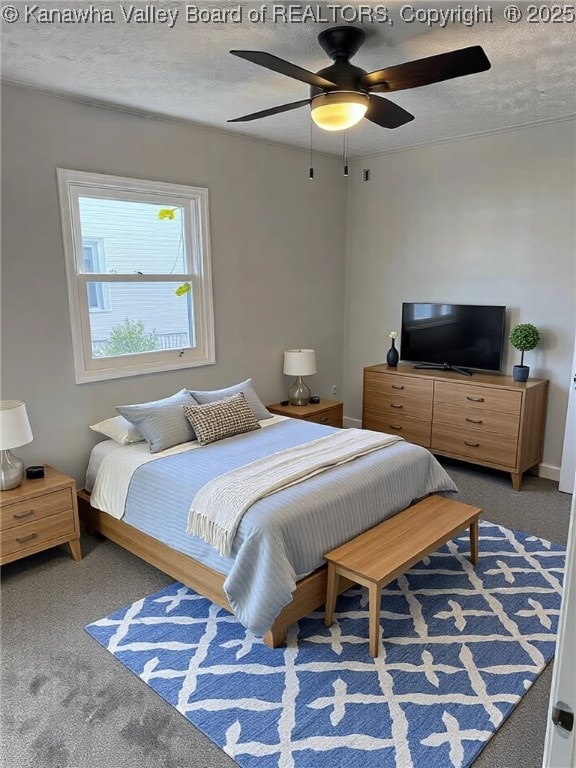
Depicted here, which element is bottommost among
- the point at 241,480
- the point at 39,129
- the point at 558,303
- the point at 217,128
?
the point at 241,480

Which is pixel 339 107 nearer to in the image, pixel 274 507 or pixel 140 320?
pixel 274 507

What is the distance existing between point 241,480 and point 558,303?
296 cm

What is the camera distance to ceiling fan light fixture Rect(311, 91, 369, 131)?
7.72 feet

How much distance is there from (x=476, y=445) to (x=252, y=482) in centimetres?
233

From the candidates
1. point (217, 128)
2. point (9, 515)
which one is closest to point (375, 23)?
point (217, 128)

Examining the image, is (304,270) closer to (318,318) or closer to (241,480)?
(318,318)

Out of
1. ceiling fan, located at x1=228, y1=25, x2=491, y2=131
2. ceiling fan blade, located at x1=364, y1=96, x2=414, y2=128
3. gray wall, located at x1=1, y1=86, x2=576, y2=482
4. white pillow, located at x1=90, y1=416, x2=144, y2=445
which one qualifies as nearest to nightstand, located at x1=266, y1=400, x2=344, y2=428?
gray wall, located at x1=1, y1=86, x2=576, y2=482

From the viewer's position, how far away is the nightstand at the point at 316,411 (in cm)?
455

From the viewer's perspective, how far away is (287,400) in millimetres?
4969

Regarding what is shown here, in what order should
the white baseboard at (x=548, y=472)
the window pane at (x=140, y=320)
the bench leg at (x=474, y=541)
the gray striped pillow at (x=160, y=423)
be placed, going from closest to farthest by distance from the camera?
the bench leg at (x=474, y=541) < the gray striped pillow at (x=160, y=423) < the window pane at (x=140, y=320) < the white baseboard at (x=548, y=472)

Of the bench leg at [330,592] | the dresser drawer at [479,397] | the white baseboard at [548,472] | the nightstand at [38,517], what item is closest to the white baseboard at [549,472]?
the white baseboard at [548,472]

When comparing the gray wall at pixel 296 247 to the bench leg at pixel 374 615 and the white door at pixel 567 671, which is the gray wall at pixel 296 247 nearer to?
the bench leg at pixel 374 615

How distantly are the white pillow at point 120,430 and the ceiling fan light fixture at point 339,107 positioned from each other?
2.20 metres

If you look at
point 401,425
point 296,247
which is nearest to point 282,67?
point 296,247
